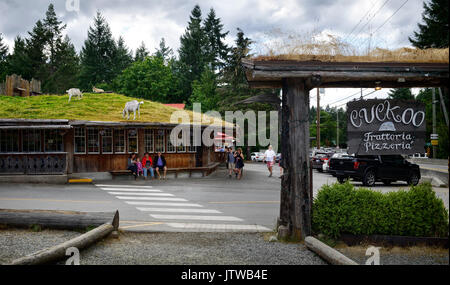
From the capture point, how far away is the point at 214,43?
6625 cm

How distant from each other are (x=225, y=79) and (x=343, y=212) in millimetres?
48376

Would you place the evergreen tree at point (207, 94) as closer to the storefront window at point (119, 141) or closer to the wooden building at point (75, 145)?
the wooden building at point (75, 145)

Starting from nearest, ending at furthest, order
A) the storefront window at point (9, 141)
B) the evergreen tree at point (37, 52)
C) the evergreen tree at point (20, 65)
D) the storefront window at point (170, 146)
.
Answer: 1. the storefront window at point (9, 141)
2. the storefront window at point (170, 146)
3. the evergreen tree at point (20, 65)
4. the evergreen tree at point (37, 52)

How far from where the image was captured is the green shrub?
7.13 meters

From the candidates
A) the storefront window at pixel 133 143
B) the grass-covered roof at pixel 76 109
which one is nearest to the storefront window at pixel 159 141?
the grass-covered roof at pixel 76 109

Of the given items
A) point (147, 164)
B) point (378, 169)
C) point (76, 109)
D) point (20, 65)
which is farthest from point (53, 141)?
point (20, 65)

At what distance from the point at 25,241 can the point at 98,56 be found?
69.0 metres

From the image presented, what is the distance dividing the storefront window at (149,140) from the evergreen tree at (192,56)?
44361 mm

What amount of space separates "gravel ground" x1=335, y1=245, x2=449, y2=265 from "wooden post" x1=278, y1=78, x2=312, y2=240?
35.7 inches

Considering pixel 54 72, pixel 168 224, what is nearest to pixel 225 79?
pixel 54 72

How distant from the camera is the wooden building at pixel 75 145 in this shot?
20.6 m

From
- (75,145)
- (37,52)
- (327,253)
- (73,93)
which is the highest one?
(37,52)

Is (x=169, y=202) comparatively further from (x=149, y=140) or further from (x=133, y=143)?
(x=149, y=140)
